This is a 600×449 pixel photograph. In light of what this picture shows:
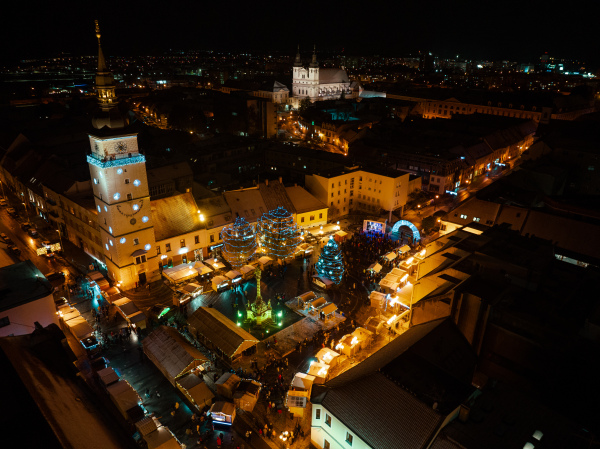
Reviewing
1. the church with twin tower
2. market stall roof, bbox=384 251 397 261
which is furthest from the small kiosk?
market stall roof, bbox=384 251 397 261

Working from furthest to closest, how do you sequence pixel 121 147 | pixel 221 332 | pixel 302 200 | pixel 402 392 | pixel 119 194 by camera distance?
pixel 302 200
pixel 119 194
pixel 121 147
pixel 221 332
pixel 402 392

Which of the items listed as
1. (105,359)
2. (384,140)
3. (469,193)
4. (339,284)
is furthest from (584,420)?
(384,140)

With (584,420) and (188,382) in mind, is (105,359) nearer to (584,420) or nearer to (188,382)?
(188,382)

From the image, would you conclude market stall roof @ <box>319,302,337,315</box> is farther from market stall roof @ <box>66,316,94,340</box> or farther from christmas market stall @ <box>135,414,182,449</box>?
market stall roof @ <box>66,316,94,340</box>

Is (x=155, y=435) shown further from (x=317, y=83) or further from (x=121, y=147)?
(x=317, y=83)

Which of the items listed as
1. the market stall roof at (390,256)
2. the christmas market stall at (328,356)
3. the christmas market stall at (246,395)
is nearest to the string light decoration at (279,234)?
the market stall roof at (390,256)

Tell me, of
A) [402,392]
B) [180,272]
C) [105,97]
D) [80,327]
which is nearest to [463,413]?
[402,392]
